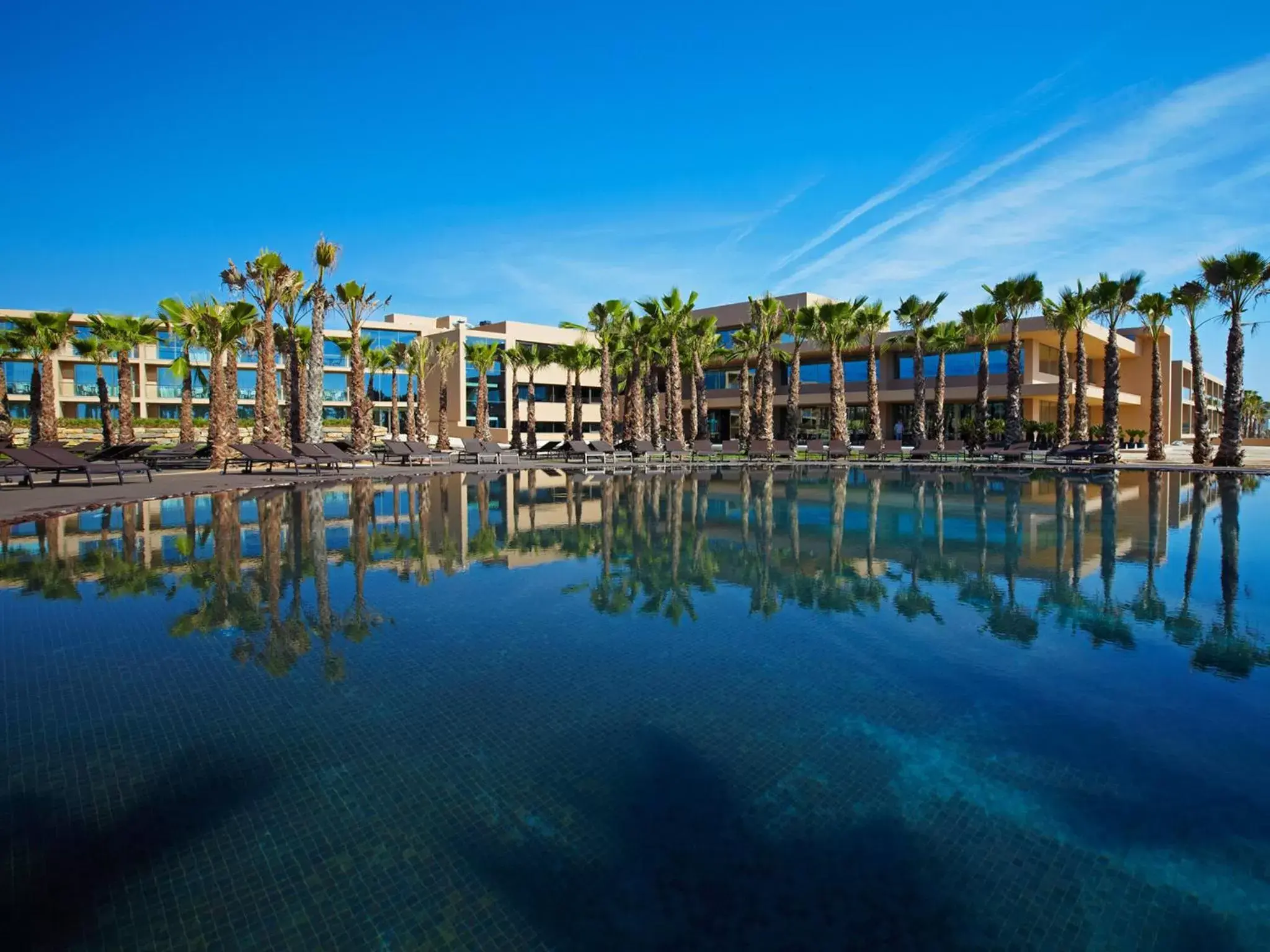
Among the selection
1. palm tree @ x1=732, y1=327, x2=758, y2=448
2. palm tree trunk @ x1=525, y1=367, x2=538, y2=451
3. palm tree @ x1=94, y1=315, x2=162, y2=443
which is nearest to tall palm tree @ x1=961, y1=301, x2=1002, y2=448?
palm tree @ x1=732, y1=327, x2=758, y2=448

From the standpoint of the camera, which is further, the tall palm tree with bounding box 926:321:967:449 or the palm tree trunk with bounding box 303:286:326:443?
the tall palm tree with bounding box 926:321:967:449

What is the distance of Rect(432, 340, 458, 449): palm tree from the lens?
48.1m

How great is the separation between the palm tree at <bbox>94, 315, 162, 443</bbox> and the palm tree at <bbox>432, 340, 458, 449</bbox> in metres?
15.2

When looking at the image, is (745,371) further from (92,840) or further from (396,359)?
(92,840)

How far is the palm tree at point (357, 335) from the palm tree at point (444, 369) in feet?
47.3

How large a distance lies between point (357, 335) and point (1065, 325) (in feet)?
100

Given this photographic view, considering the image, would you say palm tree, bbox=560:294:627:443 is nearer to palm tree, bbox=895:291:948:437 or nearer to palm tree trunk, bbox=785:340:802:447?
palm tree trunk, bbox=785:340:802:447

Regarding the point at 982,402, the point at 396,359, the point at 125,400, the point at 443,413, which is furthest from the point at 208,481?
the point at 982,402

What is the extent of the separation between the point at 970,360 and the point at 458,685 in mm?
43253

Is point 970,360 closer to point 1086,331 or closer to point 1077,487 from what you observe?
point 1086,331

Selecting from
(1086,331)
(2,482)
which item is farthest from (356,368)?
(1086,331)

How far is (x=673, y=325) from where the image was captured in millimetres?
35531

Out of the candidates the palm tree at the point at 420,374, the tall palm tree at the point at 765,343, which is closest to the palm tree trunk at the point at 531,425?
the palm tree at the point at 420,374

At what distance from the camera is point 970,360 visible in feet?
138
